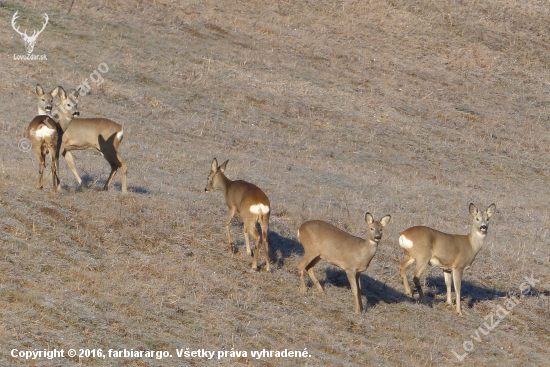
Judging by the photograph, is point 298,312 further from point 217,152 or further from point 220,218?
point 217,152

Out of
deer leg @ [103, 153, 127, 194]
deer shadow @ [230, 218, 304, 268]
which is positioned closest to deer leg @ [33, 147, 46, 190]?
deer leg @ [103, 153, 127, 194]

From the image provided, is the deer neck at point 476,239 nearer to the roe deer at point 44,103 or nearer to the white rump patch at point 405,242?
the white rump patch at point 405,242

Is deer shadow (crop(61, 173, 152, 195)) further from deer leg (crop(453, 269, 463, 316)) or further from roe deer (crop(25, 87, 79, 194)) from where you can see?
deer leg (crop(453, 269, 463, 316))

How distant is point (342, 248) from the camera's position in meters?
12.3

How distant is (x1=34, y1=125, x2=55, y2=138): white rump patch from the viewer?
13.7 meters

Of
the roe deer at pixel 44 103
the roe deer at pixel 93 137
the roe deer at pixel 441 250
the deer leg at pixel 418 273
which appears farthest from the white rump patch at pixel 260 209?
the roe deer at pixel 44 103

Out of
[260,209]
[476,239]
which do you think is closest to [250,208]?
[260,209]

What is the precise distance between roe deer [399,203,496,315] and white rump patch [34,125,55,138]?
19.4ft

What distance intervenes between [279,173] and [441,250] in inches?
334

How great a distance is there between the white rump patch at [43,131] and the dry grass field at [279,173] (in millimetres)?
934

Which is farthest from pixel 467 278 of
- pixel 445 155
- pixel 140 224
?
pixel 445 155

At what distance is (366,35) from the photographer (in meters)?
38.0

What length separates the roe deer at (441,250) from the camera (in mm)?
Result: 13297

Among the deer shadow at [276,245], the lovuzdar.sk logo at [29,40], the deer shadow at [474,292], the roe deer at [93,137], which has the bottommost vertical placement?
the deer shadow at [474,292]
